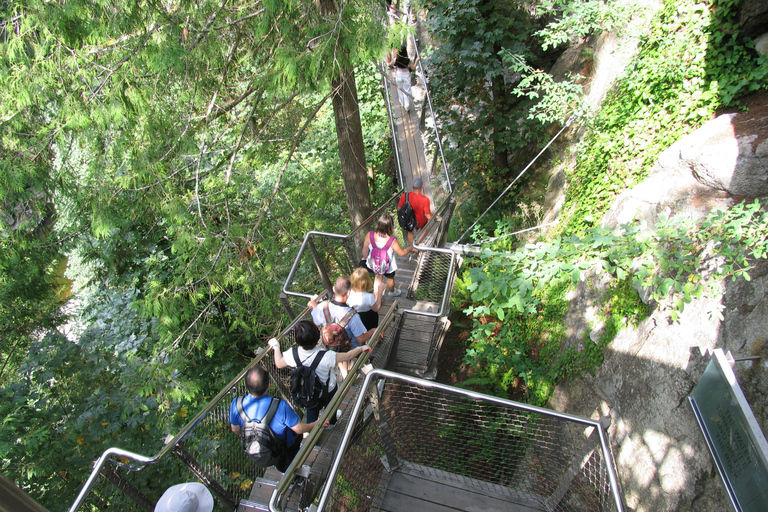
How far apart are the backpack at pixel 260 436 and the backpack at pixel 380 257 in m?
2.43

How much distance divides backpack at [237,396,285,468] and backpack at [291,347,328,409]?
0.27 meters

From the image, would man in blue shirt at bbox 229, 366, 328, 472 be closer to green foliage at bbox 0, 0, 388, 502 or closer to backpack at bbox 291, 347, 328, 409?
backpack at bbox 291, 347, 328, 409

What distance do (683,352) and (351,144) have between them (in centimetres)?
474

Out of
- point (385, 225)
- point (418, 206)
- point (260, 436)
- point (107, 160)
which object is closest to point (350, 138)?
point (418, 206)

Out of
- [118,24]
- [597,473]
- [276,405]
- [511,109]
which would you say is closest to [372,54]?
[118,24]

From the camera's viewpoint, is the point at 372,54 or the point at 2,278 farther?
the point at 2,278

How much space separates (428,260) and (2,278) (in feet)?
18.3

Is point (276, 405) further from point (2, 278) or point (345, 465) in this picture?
point (2, 278)

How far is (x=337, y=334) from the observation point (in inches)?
147

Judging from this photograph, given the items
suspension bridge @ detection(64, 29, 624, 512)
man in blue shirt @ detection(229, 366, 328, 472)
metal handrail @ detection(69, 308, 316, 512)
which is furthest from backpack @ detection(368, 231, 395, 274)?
man in blue shirt @ detection(229, 366, 328, 472)

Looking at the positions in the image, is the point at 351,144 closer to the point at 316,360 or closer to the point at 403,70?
the point at 316,360

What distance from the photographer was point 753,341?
3416 millimetres

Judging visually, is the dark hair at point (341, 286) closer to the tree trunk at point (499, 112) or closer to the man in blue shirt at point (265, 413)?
the man in blue shirt at point (265, 413)

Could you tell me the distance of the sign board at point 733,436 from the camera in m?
2.18
